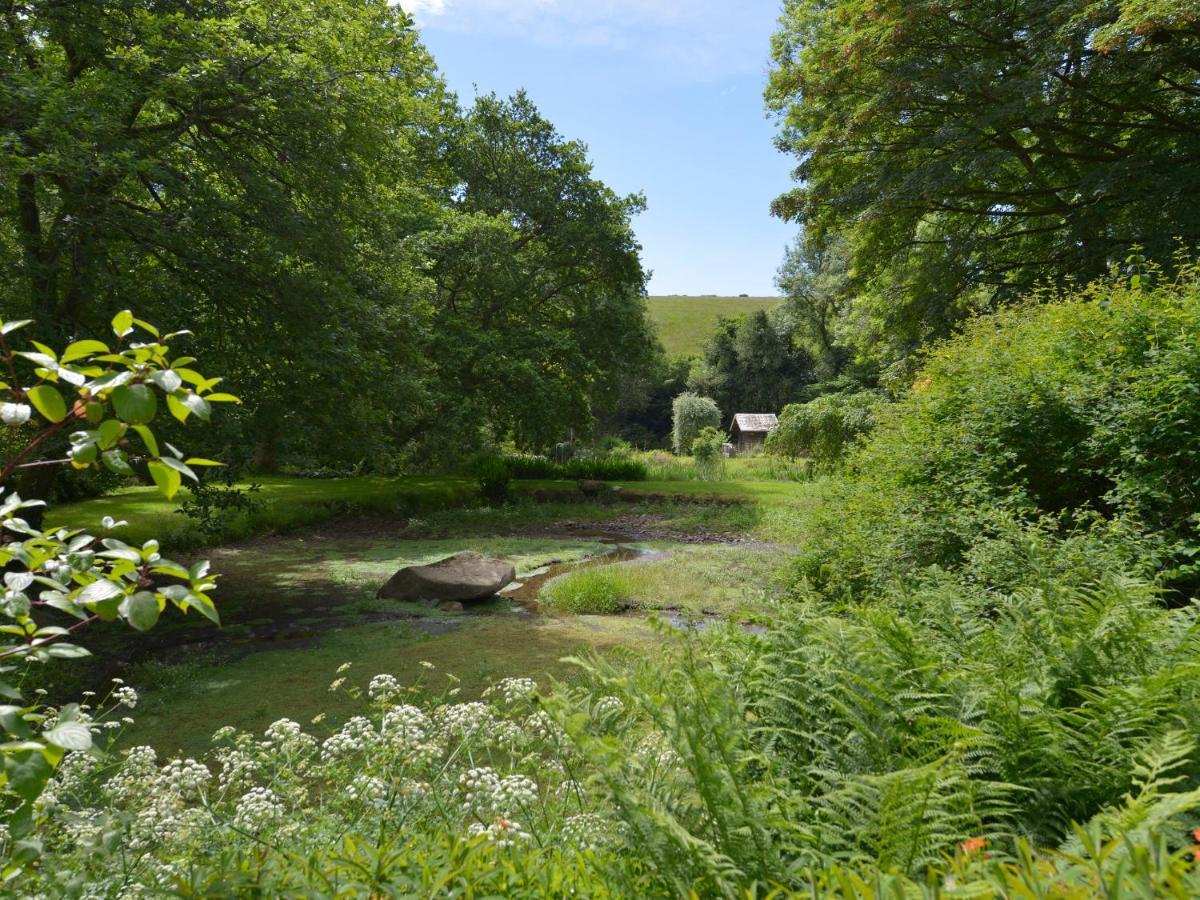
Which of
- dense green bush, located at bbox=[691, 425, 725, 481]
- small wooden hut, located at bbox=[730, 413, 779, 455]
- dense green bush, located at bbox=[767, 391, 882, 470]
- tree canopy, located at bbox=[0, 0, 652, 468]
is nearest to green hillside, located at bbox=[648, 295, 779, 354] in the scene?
small wooden hut, located at bbox=[730, 413, 779, 455]

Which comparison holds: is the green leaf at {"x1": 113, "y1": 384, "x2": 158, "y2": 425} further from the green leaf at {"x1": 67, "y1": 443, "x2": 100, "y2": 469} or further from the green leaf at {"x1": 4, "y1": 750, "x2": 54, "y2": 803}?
the green leaf at {"x1": 4, "y1": 750, "x2": 54, "y2": 803}

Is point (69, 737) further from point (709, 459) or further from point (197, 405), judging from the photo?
point (709, 459)

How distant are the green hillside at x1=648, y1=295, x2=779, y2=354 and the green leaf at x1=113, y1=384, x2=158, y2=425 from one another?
74538 mm

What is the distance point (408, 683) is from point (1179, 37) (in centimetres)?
1258

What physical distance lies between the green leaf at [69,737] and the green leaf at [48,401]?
584 millimetres

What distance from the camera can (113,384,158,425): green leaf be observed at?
1378 mm

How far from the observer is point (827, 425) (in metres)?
18.8

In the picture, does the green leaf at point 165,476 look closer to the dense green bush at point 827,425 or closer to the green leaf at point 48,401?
the green leaf at point 48,401

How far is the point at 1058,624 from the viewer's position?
10.1 feet

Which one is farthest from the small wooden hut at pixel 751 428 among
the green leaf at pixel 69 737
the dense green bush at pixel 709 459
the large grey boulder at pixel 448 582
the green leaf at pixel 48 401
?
the green leaf at pixel 69 737

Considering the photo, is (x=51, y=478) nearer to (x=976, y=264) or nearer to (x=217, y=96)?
(x=217, y=96)

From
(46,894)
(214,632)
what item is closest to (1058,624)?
(46,894)

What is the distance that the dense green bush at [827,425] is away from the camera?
56.7ft

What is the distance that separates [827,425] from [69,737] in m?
19.0
